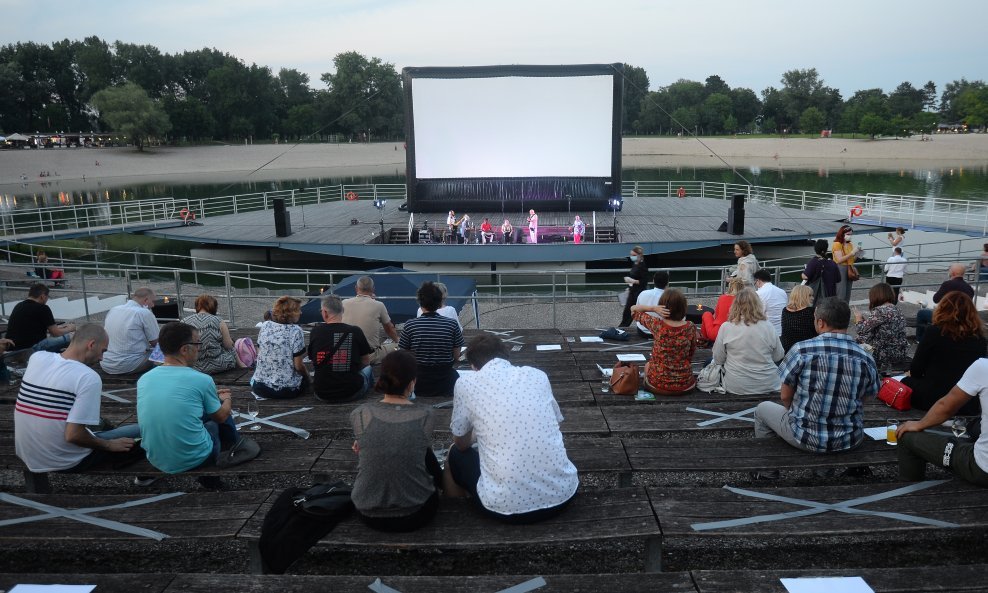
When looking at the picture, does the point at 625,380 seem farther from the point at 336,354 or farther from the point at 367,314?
the point at 367,314

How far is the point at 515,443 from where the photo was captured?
95.1 inches

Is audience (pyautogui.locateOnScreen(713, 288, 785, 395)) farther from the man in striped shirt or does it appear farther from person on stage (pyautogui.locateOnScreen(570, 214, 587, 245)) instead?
person on stage (pyautogui.locateOnScreen(570, 214, 587, 245))

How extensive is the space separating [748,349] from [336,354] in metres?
2.48

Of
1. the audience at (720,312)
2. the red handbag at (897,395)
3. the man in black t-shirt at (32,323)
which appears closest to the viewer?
the red handbag at (897,395)

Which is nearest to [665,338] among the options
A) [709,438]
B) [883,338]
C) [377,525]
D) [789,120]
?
[709,438]

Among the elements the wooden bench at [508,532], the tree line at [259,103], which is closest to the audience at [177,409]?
the wooden bench at [508,532]

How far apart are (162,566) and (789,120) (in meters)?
102

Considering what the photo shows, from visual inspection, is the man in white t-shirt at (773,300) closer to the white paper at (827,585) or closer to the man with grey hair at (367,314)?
the man with grey hair at (367,314)

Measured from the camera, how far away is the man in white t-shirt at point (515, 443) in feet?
7.93

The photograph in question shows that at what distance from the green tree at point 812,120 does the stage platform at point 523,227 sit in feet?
225

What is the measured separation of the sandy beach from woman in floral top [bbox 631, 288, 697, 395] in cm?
5307

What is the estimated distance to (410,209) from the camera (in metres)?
21.1

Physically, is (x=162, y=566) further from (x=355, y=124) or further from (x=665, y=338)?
(x=355, y=124)

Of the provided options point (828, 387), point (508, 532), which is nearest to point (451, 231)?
point (828, 387)
